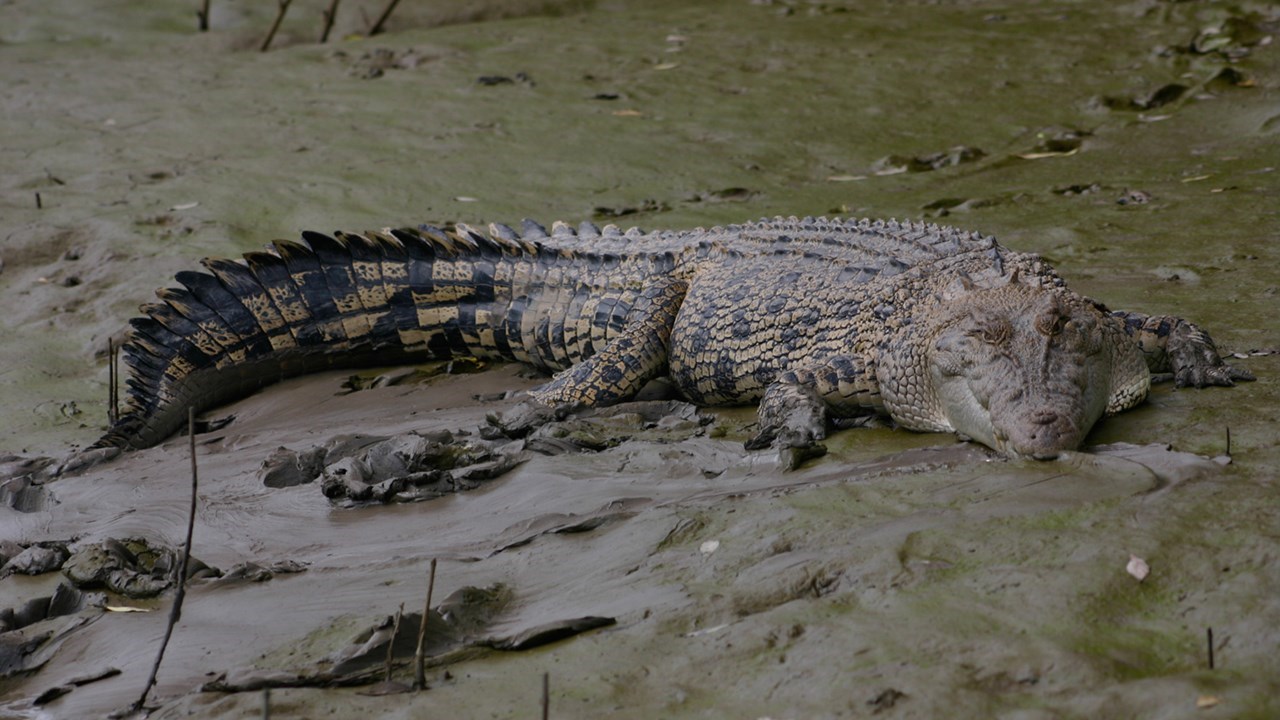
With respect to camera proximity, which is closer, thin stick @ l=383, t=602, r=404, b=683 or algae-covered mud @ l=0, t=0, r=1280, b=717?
algae-covered mud @ l=0, t=0, r=1280, b=717

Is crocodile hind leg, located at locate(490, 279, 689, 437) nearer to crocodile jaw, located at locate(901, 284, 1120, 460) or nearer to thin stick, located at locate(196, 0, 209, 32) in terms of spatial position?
crocodile jaw, located at locate(901, 284, 1120, 460)

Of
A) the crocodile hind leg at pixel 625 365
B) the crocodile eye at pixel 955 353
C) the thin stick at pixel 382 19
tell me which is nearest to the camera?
the crocodile eye at pixel 955 353

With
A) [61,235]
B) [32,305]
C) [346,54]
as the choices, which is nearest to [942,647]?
[32,305]

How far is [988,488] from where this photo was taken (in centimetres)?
367

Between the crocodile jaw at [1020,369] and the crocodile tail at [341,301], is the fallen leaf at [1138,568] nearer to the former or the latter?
the crocodile jaw at [1020,369]

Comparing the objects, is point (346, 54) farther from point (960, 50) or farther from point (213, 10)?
point (960, 50)

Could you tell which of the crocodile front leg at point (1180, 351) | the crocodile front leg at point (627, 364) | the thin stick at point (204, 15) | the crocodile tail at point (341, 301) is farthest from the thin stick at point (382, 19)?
the crocodile front leg at point (1180, 351)

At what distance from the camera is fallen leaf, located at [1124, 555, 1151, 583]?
9.96ft

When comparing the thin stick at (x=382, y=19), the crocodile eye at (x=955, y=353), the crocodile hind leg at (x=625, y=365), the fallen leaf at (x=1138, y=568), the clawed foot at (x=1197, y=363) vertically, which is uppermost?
the thin stick at (x=382, y=19)

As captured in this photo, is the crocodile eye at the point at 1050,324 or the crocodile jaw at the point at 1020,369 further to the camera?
the crocodile eye at the point at 1050,324

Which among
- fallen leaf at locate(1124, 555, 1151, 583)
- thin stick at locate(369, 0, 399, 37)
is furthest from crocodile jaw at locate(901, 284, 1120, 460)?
thin stick at locate(369, 0, 399, 37)

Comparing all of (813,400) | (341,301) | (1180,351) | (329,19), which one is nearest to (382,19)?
(329,19)

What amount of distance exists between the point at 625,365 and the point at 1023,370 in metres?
1.92

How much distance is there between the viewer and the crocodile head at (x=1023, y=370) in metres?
3.96
